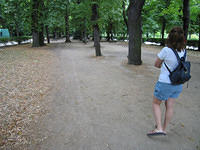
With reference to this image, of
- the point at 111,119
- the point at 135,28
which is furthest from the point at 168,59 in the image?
the point at 135,28

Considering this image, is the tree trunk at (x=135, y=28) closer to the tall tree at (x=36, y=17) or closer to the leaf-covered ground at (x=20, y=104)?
the leaf-covered ground at (x=20, y=104)

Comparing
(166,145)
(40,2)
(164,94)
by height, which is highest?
(40,2)

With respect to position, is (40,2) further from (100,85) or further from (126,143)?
(126,143)

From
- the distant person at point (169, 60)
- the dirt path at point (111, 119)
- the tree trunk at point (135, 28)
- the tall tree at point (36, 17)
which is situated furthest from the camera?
the tall tree at point (36, 17)

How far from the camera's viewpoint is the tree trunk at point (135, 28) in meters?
9.06

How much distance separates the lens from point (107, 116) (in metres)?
3.78

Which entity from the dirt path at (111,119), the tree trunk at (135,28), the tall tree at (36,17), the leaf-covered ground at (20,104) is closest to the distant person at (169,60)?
the dirt path at (111,119)

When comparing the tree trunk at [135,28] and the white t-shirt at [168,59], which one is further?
the tree trunk at [135,28]

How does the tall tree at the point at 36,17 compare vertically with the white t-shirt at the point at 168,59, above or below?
above

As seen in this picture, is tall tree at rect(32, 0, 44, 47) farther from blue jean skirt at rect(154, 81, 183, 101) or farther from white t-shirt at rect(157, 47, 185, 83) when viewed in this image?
blue jean skirt at rect(154, 81, 183, 101)

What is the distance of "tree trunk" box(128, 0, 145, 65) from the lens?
29.7ft

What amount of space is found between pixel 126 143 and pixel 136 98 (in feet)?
7.18

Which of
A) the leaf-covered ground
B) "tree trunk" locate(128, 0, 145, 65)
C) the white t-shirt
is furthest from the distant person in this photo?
"tree trunk" locate(128, 0, 145, 65)

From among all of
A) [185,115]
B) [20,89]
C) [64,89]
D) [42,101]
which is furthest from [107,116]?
A: [20,89]
